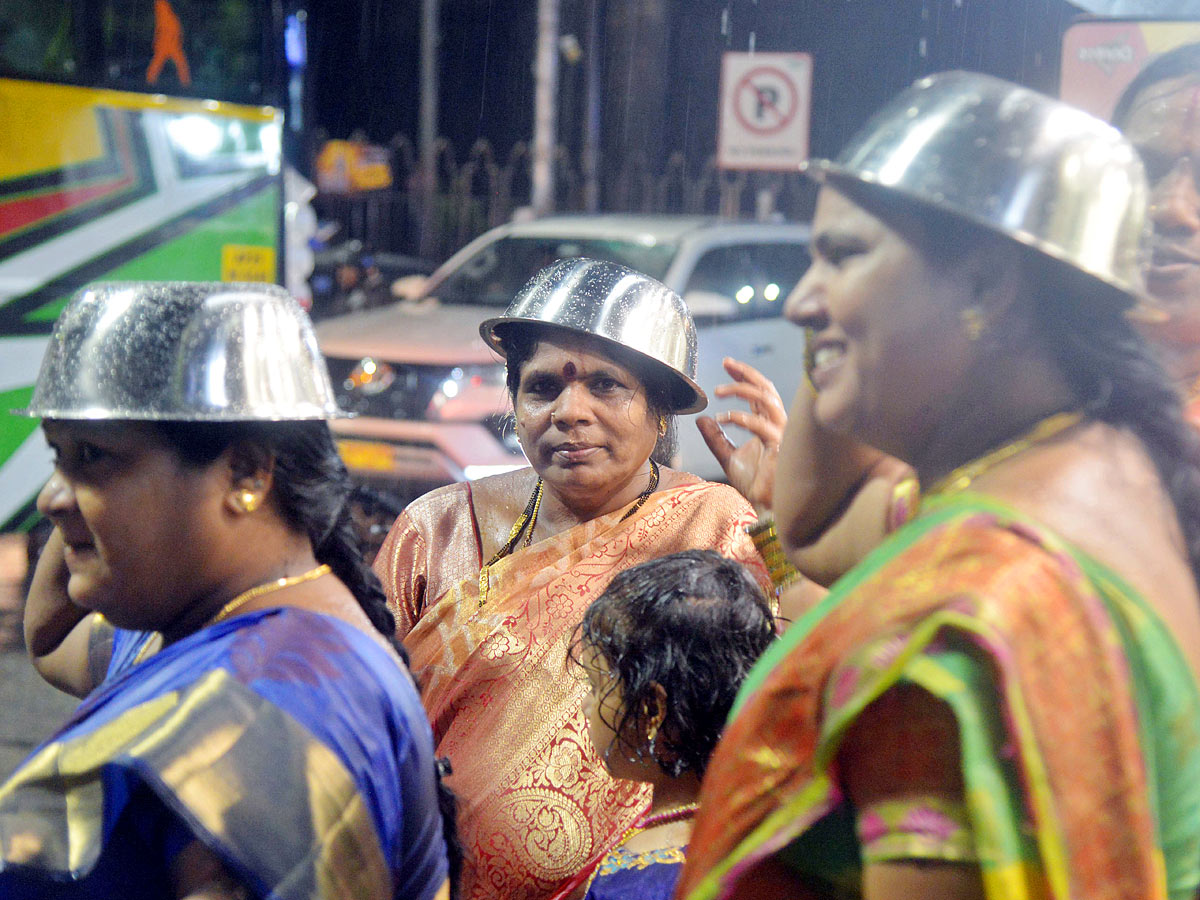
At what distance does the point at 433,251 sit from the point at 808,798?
54.4 feet

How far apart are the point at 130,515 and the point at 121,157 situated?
468 centimetres

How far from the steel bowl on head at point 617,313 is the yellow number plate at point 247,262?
379 cm

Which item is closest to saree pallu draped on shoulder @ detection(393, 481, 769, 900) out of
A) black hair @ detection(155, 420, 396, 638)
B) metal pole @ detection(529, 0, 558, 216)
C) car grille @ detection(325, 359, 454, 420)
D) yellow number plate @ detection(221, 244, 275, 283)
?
black hair @ detection(155, 420, 396, 638)

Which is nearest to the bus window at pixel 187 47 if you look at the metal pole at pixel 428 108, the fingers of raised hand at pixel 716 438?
the fingers of raised hand at pixel 716 438

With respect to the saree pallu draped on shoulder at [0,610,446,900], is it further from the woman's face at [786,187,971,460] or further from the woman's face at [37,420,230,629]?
the woman's face at [786,187,971,460]

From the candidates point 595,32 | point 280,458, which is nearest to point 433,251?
point 595,32

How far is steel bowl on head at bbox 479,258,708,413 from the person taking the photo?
2.62 m

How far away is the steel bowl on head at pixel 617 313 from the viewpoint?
262 centimetres

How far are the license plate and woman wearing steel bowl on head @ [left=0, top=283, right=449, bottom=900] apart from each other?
216 inches

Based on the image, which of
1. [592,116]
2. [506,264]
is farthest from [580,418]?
[592,116]

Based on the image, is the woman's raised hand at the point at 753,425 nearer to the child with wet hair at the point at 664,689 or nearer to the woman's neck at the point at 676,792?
the child with wet hair at the point at 664,689

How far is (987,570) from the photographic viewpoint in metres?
1.02

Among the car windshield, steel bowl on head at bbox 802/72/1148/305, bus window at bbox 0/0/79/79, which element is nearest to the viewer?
steel bowl on head at bbox 802/72/1148/305

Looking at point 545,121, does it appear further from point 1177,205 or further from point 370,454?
point 1177,205
